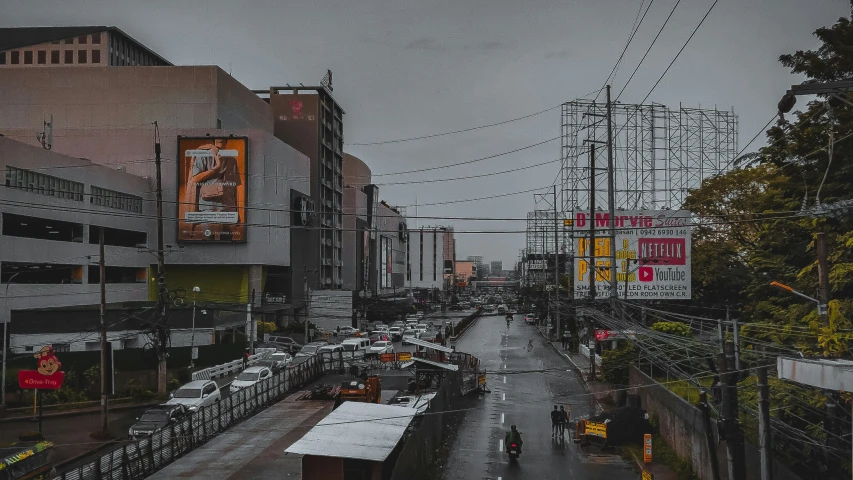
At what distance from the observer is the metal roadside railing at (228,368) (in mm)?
37156

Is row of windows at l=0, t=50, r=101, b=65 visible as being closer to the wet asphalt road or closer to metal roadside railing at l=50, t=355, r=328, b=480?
the wet asphalt road

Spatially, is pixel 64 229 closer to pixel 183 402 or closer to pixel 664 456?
pixel 183 402

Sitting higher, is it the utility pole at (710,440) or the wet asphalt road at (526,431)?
the utility pole at (710,440)

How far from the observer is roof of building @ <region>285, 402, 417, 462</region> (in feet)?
52.7

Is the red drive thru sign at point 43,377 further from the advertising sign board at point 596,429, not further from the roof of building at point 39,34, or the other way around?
the roof of building at point 39,34

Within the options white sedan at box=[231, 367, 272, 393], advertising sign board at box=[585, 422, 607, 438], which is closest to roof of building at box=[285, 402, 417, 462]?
advertising sign board at box=[585, 422, 607, 438]

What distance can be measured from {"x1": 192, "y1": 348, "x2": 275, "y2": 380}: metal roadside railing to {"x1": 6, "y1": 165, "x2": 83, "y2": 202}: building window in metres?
11.7

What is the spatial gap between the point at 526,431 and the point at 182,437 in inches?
494

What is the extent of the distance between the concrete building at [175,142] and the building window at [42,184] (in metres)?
8.46

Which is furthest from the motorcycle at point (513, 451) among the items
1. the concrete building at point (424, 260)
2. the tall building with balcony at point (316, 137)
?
the concrete building at point (424, 260)

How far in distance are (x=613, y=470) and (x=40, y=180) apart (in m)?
37.4

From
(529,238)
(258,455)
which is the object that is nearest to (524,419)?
(258,455)

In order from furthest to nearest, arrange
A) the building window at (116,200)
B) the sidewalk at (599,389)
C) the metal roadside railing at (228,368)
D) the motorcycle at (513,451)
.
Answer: the building window at (116,200) < the metal roadside railing at (228,368) < the motorcycle at (513,451) < the sidewalk at (599,389)

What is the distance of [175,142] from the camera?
6012 centimetres
